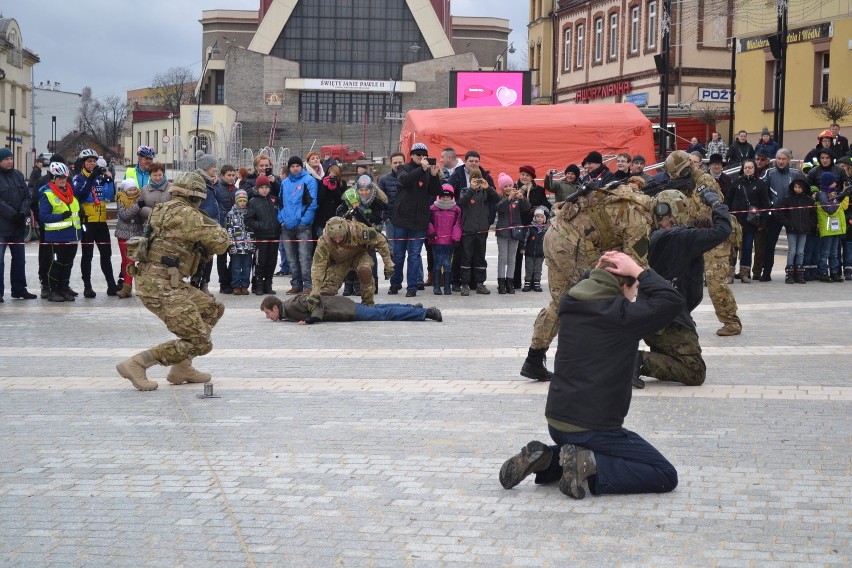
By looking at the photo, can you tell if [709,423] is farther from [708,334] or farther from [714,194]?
[708,334]

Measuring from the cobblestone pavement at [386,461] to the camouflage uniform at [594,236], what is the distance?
0.89m

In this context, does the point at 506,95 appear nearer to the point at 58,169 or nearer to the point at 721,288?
the point at 58,169

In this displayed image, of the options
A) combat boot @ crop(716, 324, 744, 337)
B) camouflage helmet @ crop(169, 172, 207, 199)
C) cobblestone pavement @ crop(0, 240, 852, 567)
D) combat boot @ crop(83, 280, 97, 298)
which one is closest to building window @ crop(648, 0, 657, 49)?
combat boot @ crop(83, 280, 97, 298)

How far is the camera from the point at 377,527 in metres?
5.43

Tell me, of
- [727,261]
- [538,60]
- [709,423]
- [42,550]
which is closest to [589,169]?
[727,261]

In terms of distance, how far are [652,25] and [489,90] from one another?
647 inches

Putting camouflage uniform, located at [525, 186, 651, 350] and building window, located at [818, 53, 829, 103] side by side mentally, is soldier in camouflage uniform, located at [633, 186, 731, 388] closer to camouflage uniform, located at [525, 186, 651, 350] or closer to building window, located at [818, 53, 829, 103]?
camouflage uniform, located at [525, 186, 651, 350]

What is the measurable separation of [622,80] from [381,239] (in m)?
43.9

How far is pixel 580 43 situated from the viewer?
61.5 meters

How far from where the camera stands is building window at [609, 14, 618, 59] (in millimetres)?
56562

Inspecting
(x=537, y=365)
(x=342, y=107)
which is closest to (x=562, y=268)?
(x=537, y=365)

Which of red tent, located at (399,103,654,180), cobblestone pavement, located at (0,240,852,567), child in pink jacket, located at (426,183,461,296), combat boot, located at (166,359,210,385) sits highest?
red tent, located at (399,103,654,180)

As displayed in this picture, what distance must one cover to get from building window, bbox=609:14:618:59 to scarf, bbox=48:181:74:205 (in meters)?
44.0

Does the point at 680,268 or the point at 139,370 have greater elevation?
the point at 680,268
